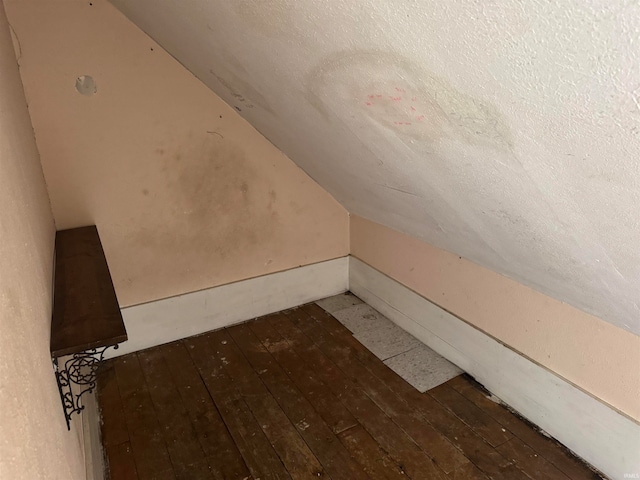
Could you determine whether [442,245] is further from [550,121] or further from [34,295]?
[34,295]

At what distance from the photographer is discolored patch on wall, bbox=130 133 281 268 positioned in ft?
7.97

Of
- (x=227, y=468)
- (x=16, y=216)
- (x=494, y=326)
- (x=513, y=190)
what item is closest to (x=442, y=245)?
(x=494, y=326)

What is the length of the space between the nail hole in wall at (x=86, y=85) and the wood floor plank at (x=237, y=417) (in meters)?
1.42

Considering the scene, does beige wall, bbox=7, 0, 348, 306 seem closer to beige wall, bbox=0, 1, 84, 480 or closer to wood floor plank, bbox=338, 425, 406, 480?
beige wall, bbox=0, 1, 84, 480

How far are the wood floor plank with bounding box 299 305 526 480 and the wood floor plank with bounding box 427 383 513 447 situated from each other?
0.03m

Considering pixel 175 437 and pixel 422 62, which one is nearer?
pixel 422 62

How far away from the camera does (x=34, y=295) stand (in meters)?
0.99

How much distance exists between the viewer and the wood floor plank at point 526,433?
1.74 m

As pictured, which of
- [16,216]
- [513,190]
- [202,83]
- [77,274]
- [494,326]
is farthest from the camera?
[202,83]

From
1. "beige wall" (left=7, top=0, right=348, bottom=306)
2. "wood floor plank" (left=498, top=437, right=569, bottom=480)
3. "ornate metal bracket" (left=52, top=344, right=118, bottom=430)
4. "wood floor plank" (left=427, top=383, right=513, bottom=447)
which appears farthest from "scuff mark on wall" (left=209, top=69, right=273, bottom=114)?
"wood floor plank" (left=498, top=437, right=569, bottom=480)

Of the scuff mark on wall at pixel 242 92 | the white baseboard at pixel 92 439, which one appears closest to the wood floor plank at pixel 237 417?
the white baseboard at pixel 92 439

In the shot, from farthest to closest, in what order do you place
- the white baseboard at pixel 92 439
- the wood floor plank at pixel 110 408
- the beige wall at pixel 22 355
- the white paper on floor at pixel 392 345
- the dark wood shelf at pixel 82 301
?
the white paper on floor at pixel 392 345 < the wood floor plank at pixel 110 408 < the white baseboard at pixel 92 439 < the dark wood shelf at pixel 82 301 < the beige wall at pixel 22 355

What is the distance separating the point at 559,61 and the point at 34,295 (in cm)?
108

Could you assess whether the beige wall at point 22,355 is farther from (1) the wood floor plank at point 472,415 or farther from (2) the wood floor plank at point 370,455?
(1) the wood floor plank at point 472,415
